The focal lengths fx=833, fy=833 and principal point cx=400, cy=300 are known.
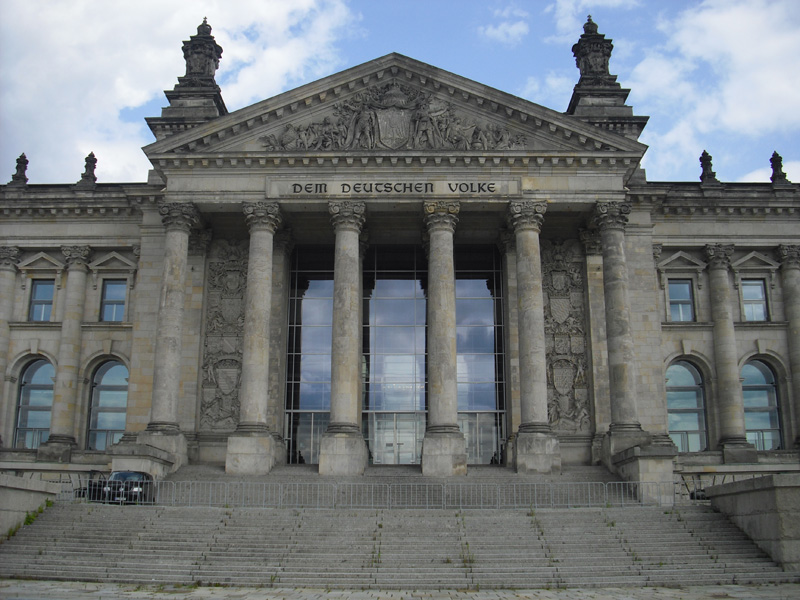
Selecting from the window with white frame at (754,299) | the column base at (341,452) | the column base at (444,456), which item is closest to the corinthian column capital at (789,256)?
the window with white frame at (754,299)

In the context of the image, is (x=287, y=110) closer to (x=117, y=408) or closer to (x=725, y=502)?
(x=117, y=408)

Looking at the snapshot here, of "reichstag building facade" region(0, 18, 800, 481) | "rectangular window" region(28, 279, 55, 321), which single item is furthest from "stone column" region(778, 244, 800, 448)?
"rectangular window" region(28, 279, 55, 321)

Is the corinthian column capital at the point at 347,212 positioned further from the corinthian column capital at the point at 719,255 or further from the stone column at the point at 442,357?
the corinthian column capital at the point at 719,255

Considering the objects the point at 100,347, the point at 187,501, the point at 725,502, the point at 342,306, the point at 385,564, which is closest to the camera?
the point at 385,564

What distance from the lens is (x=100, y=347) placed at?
40.7 m

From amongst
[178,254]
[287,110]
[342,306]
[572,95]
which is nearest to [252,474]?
[342,306]

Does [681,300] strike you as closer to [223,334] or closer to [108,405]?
[223,334]

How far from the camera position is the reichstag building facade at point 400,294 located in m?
34.5

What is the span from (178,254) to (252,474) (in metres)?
9.97

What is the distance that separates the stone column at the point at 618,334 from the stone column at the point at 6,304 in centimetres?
2842

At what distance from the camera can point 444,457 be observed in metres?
32.7

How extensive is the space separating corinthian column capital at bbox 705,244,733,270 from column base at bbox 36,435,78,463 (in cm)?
3217

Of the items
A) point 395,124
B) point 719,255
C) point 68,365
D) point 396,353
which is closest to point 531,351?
point 396,353

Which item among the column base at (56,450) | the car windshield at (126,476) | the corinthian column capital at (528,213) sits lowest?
the car windshield at (126,476)
